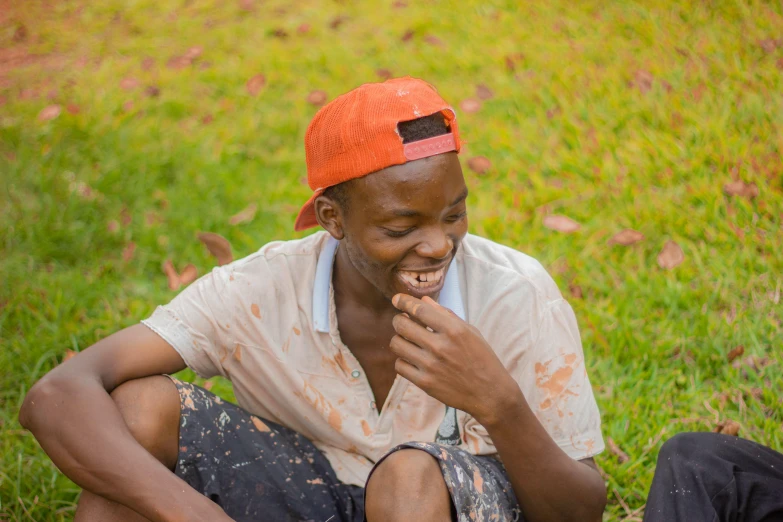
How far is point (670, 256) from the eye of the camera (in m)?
3.60

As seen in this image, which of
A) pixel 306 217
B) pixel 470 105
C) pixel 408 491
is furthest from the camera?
pixel 470 105

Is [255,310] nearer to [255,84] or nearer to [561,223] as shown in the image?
[561,223]

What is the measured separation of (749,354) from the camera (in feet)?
10.3

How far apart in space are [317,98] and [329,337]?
8.91ft

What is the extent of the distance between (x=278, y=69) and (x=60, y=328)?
2.35m

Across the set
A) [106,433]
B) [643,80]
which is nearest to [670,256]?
[643,80]

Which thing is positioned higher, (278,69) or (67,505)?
(278,69)

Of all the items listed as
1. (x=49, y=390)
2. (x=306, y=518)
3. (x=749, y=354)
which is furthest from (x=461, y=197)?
(x=749, y=354)

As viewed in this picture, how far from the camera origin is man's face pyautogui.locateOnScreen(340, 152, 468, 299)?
6.96 feet

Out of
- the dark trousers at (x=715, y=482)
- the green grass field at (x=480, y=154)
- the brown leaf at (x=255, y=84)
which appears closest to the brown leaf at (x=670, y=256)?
the green grass field at (x=480, y=154)

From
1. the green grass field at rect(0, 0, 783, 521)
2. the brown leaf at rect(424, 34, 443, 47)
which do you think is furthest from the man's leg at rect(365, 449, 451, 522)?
the brown leaf at rect(424, 34, 443, 47)

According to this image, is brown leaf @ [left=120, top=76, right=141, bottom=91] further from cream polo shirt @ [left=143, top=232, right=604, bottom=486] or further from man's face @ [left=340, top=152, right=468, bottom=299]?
man's face @ [left=340, top=152, right=468, bottom=299]

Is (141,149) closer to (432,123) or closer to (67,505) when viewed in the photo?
(67,505)

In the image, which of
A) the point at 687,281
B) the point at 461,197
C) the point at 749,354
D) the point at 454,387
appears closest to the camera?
the point at 454,387
